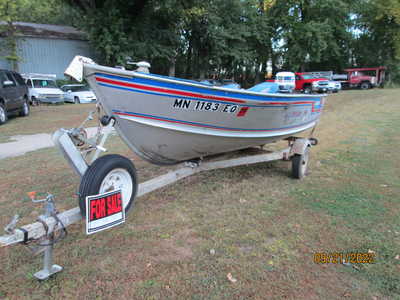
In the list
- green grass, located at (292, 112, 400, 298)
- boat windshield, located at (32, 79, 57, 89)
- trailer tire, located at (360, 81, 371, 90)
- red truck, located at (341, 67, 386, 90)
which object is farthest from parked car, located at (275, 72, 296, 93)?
trailer tire, located at (360, 81, 371, 90)

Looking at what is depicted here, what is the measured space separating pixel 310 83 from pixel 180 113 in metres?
23.7

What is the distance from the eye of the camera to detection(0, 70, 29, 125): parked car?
10.1 meters

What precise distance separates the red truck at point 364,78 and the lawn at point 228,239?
89.8 ft

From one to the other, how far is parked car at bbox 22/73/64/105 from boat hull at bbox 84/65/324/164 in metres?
15.6

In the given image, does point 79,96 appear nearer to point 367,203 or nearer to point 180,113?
point 180,113

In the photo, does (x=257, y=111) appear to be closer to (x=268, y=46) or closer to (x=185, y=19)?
(x=185, y=19)

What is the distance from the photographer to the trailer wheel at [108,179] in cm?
265

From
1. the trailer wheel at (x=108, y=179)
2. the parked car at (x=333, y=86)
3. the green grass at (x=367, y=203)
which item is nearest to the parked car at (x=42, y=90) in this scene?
the green grass at (x=367, y=203)

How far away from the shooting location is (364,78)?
2875cm

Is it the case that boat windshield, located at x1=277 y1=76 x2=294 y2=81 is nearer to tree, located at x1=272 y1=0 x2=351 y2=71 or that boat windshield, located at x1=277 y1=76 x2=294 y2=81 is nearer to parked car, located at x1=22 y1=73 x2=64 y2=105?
parked car, located at x1=22 y1=73 x2=64 y2=105

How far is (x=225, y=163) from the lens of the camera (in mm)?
4461

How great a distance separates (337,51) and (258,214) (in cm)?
3174

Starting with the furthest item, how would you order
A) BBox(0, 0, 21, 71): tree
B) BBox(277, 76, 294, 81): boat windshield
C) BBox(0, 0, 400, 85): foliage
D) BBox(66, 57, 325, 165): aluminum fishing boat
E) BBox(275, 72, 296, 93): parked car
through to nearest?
1. BBox(0, 0, 400, 85): foliage
2. BBox(0, 0, 21, 71): tree
3. BBox(277, 76, 294, 81): boat windshield
4. BBox(275, 72, 296, 93): parked car
5. BBox(66, 57, 325, 165): aluminum fishing boat

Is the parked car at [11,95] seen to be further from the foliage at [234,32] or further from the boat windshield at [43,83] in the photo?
the foliage at [234,32]
